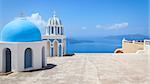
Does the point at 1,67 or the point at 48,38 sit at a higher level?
the point at 48,38

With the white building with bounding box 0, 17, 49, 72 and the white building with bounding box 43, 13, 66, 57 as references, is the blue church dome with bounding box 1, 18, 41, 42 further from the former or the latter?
the white building with bounding box 43, 13, 66, 57

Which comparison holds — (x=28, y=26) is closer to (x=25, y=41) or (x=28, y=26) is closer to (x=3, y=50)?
(x=25, y=41)

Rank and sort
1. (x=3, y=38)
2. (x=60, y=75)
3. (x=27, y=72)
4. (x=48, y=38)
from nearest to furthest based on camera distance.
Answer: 1. (x=60, y=75)
2. (x=27, y=72)
3. (x=3, y=38)
4. (x=48, y=38)

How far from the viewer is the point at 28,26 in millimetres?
14672

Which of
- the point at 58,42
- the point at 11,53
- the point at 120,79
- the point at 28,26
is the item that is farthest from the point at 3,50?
the point at 58,42

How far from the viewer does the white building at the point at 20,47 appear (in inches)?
553

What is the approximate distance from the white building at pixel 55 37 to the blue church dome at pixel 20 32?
7.48 metres

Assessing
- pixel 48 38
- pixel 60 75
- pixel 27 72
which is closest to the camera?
pixel 60 75

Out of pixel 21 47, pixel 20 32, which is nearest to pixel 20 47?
pixel 21 47

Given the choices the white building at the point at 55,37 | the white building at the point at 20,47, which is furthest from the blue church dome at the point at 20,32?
the white building at the point at 55,37

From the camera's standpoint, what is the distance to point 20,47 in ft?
46.2

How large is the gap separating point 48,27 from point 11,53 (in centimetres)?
987

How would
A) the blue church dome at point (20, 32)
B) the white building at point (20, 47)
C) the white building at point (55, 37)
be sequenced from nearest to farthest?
the white building at point (20, 47) < the blue church dome at point (20, 32) < the white building at point (55, 37)

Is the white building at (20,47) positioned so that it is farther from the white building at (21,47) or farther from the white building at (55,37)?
the white building at (55,37)
